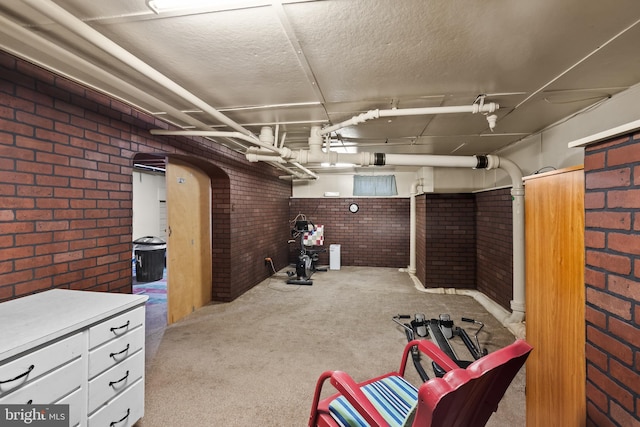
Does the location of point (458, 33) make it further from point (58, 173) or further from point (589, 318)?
point (58, 173)

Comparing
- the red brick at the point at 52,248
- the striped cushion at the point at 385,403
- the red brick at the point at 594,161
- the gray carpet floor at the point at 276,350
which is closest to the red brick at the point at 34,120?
the red brick at the point at 52,248

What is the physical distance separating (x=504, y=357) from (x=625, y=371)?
1.21 ft

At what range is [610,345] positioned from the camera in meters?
0.94

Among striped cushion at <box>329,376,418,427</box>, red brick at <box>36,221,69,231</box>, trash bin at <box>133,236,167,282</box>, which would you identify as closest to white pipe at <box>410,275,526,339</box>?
striped cushion at <box>329,376,418,427</box>

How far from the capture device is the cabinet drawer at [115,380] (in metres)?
1.41

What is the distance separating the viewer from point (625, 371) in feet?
2.89

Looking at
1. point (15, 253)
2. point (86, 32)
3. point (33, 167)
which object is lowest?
point (15, 253)

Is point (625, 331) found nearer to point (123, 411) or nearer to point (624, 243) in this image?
point (624, 243)

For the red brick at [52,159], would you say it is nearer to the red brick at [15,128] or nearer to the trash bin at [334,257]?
the red brick at [15,128]

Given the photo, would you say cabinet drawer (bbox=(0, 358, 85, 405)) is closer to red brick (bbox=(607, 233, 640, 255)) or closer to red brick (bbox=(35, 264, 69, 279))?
red brick (bbox=(35, 264, 69, 279))

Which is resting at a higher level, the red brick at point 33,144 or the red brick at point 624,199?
the red brick at point 33,144

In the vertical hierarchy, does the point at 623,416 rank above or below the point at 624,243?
below

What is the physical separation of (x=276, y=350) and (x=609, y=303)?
2.57m

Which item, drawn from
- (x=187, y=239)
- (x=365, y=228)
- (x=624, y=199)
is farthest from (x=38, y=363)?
(x=365, y=228)
